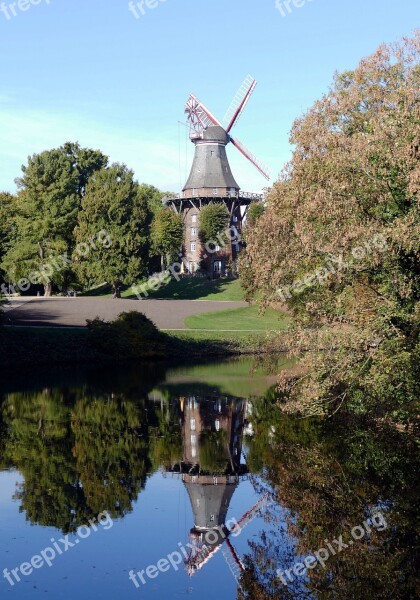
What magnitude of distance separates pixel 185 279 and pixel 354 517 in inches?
2873

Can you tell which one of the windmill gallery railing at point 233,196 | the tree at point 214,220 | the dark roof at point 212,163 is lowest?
the tree at point 214,220

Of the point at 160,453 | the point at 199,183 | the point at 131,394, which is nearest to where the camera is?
the point at 160,453

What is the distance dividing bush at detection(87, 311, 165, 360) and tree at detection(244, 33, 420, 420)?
24.9 m

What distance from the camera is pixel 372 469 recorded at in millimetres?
19688

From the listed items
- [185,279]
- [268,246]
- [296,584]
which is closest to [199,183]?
[185,279]

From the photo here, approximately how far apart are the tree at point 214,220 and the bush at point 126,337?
132ft

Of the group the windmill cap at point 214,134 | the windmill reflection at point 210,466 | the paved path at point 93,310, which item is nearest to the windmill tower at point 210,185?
the windmill cap at point 214,134

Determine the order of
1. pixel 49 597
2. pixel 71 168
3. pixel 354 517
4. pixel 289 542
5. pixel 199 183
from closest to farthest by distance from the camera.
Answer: pixel 49 597 < pixel 289 542 < pixel 354 517 < pixel 71 168 < pixel 199 183

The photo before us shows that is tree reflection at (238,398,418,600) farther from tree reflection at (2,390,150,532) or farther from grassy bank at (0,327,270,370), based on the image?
grassy bank at (0,327,270,370)

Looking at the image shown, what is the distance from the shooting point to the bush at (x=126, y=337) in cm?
4803

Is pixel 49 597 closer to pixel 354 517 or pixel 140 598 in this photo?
pixel 140 598

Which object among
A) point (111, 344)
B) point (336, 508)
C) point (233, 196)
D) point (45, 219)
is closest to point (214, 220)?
point (233, 196)

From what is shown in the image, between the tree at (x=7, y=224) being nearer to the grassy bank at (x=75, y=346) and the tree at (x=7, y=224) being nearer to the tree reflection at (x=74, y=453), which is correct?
the grassy bank at (x=75, y=346)

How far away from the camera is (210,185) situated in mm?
92188
